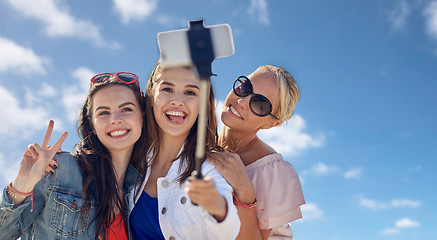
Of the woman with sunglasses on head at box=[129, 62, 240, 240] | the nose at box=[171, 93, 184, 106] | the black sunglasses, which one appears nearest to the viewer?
the woman with sunglasses on head at box=[129, 62, 240, 240]

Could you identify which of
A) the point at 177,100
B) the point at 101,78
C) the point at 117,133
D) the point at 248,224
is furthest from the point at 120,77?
the point at 248,224

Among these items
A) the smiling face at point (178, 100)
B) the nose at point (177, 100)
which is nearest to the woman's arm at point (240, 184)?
the smiling face at point (178, 100)

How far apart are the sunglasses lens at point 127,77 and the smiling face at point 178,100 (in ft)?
1.69

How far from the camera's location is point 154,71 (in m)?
5.68

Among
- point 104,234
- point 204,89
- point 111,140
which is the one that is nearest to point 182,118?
point 111,140

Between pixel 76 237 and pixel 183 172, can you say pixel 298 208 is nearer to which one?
pixel 183 172

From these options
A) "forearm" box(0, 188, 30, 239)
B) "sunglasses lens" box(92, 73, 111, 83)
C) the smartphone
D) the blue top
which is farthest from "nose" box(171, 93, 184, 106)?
the smartphone

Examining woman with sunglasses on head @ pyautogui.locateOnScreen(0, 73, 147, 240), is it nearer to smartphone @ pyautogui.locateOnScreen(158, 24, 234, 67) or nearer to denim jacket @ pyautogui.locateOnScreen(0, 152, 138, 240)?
denim jacket @ pyautogui.locateOnScreen(0, 152, 138, 240)

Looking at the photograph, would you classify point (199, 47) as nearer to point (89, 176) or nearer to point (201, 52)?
point (201, 52)

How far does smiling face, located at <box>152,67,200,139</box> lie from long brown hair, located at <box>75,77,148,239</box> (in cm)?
47

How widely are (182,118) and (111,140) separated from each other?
2.90ft

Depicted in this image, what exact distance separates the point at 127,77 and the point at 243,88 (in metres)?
1.92

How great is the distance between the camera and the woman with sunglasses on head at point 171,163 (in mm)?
4836

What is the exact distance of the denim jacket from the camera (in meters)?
4.66
